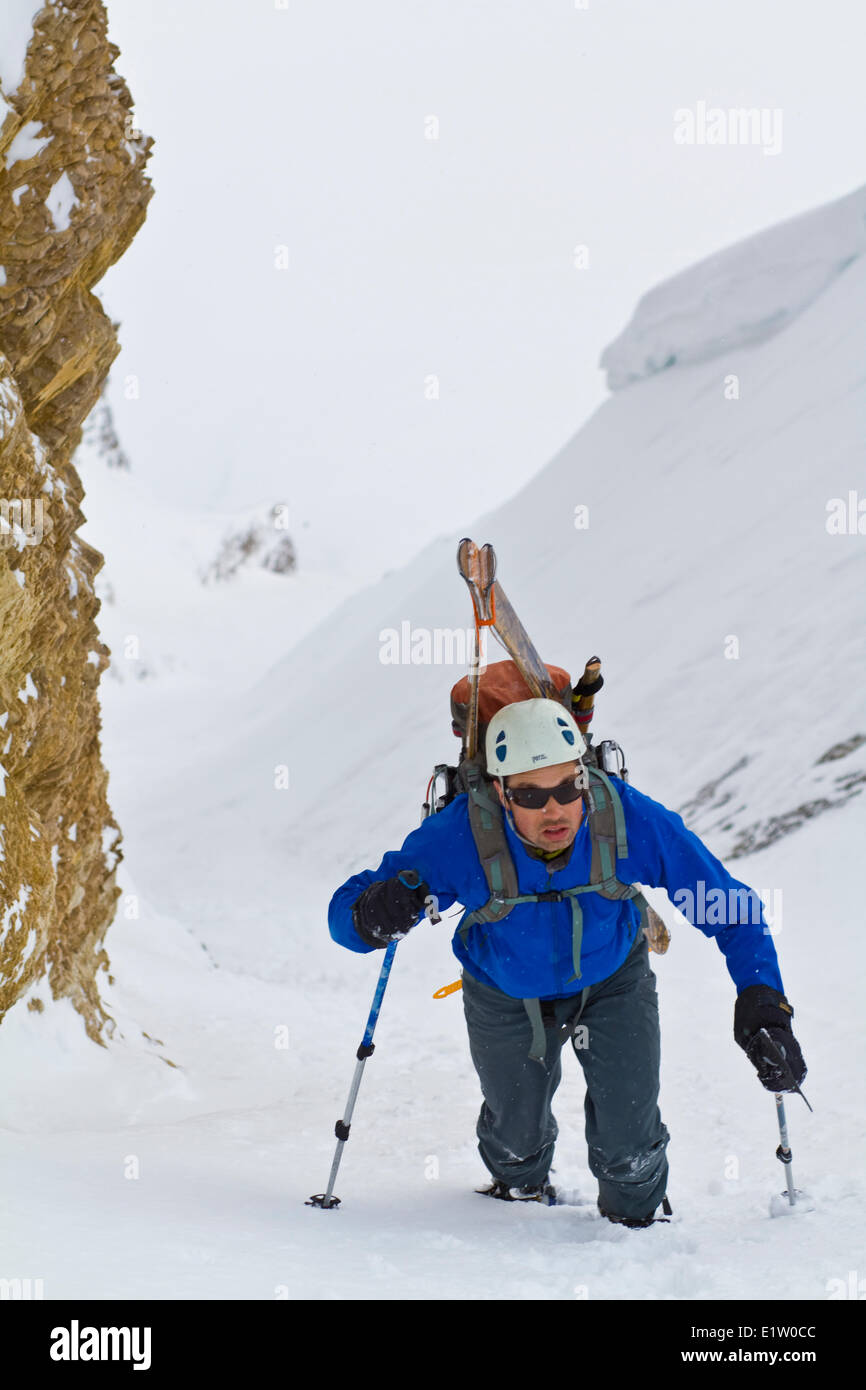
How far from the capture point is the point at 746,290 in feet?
89.5

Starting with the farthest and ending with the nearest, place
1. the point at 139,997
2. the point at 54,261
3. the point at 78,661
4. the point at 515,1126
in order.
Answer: the point at 139,997
the point at 78,661
the point at 54,261
the point at 515,1126

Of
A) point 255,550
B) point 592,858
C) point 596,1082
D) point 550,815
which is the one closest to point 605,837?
point 592,858

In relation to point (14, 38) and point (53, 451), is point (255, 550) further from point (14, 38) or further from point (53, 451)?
point (14, 38)

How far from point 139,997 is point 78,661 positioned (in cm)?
326

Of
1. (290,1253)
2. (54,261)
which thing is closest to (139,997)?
(54,261)

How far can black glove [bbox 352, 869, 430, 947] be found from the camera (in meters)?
3.86

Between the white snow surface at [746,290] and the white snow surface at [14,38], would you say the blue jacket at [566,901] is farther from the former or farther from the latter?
the white snow surface at [746,290]

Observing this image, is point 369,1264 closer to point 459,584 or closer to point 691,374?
point 459,584

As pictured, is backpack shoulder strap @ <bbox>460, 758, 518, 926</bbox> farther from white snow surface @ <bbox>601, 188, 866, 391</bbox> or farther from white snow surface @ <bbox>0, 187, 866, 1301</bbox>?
white snow surface @ <bbox>601, 188, 866, 391</bbox>

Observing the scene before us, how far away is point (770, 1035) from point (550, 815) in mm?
1018

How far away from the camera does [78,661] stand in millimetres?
7539

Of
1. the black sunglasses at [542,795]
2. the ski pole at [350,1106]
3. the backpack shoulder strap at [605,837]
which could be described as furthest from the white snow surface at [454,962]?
the black sunglasses at [542,795]

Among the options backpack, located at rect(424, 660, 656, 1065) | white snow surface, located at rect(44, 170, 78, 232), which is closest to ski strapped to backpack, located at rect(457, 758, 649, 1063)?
backpack, located at rect(424, 660, 656, 1065)

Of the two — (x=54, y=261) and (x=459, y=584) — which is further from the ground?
(x=459, y=584)
